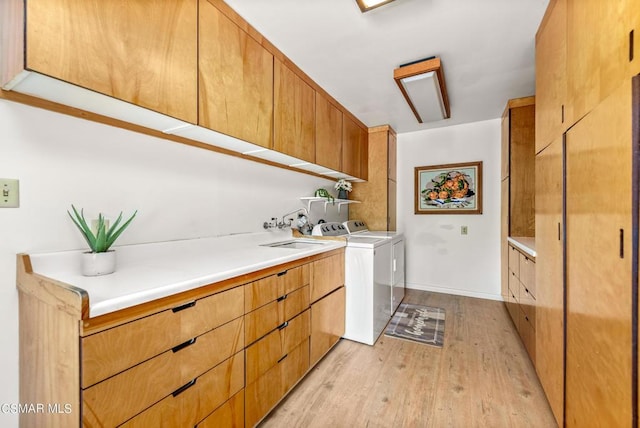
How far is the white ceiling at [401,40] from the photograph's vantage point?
155cm

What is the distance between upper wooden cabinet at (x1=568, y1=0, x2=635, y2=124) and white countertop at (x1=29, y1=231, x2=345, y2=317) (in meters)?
1.53

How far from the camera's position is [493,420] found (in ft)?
4.93

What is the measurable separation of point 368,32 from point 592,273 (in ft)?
5.79

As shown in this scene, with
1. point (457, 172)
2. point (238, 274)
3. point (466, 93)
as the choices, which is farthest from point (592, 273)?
point (457, 172)

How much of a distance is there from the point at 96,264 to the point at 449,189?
149 inches

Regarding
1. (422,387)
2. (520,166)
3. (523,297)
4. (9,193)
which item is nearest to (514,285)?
(523,297)

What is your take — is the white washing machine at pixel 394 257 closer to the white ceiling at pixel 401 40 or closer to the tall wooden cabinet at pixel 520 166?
the tall wooden cabinet at pixel 520 166

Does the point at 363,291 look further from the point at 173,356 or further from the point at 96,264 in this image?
the point at 96,264

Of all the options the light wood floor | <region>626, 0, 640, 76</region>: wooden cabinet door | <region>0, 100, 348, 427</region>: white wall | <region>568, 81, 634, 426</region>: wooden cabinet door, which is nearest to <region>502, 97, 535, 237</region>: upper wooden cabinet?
the light wood floor

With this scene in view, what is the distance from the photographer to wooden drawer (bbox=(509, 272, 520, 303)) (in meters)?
2.34

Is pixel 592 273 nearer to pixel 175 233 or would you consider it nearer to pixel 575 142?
pixel 575 142

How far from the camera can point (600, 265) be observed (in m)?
0.97

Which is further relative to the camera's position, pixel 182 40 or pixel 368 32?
pixel 368 32

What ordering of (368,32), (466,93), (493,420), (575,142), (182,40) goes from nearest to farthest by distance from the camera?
(575,142), (182,40), (493,420), (368,32), (466,93)
